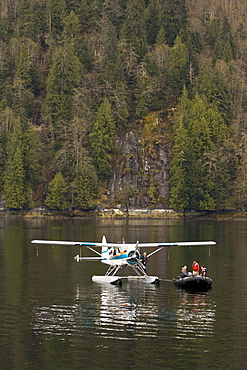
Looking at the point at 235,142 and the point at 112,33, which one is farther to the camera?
the point at 112,33

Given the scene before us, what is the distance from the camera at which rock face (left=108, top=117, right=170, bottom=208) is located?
167688mm

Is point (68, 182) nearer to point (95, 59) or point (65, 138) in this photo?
point (65, 138)

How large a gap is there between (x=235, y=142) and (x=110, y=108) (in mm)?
33595

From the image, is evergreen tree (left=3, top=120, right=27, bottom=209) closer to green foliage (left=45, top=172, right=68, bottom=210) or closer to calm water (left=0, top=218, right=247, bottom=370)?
green foliage (left=45, top=172, right=68, bottom=210)

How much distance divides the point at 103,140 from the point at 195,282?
120m

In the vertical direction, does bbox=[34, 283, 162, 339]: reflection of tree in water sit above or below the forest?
below

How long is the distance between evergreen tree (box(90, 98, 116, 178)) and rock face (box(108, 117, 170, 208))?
3578 millimetres

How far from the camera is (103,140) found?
172000 mm

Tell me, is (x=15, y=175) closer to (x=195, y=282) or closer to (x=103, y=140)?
(x=103, y=140)

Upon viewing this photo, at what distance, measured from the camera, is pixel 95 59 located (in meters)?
196

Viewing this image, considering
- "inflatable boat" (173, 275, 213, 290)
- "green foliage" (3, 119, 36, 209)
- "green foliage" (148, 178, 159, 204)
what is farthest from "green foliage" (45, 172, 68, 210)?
"inflatable boat" (173, 275, 213, 290)

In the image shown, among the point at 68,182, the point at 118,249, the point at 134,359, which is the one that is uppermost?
the point at 68,182

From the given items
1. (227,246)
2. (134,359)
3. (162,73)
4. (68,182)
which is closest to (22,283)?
(134,359)

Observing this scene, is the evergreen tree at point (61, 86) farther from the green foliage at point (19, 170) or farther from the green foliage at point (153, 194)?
the green foliage at point (153, 194)
